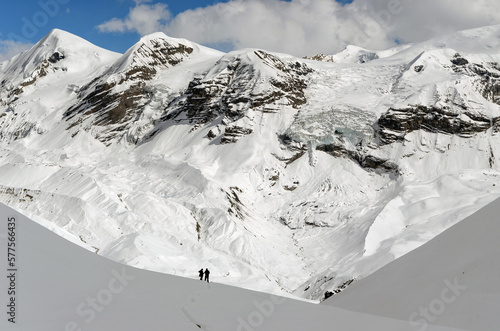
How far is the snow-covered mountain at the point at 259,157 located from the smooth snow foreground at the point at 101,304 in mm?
30707

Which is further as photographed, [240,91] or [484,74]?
[484,74]

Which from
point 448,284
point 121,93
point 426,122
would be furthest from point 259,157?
point 448,284

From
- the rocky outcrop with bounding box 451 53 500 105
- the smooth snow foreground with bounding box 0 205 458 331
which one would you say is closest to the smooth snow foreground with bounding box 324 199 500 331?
the smooth snow foreground with bounding box 0 205 458 331

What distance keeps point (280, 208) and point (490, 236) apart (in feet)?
213

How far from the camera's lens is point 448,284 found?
648 centimetres

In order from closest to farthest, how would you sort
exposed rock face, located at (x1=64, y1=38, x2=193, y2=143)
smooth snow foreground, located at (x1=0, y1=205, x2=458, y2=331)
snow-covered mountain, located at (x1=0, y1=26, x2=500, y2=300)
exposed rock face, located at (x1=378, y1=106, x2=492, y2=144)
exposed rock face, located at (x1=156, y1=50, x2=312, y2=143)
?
smooth snow foreground, located at (x1=0, y1=205, x2=458, y2=331) < snow-covered mountain, located at (x1=0, y1=26, x2=500, y2=300) < exposed rock face, located at (x1=378, y1=106, x2=492, y2=144) < exposed rock face, located at (x1=156, y1=50, x2=312, y2=143) < exposed rock face, located at (x1=64, y1=38, x2=193, y2=143)

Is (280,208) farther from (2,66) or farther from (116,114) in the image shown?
(2,66)

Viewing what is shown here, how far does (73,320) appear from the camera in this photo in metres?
7.13

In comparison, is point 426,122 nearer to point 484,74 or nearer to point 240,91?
point 484,74

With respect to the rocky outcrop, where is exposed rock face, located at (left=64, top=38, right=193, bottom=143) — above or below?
above

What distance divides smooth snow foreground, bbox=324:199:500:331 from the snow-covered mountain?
108ft

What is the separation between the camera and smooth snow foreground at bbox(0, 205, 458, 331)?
695cm

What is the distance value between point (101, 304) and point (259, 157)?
7198cm

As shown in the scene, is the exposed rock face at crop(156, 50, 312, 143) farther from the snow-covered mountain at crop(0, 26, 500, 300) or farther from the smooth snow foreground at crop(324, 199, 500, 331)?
the smooth snow foreground at crop(324, 199, 500, 331)
